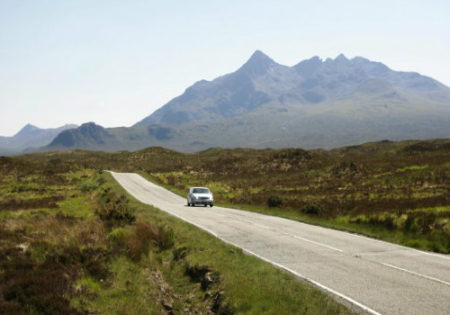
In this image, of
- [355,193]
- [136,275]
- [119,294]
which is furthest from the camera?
[355,193]

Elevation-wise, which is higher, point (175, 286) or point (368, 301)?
point (368, 301)

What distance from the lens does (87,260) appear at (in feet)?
45.6

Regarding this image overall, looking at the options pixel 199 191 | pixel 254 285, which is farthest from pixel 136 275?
pixel 199 191

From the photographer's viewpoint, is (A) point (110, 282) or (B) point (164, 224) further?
(B) point (164, 224)

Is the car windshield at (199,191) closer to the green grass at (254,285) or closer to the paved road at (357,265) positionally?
the paved road at (357,265)

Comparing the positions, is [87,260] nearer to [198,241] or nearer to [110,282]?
[110,282]

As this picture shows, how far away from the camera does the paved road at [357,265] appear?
972 cm

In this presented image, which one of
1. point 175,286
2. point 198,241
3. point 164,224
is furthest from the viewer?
point 164,224

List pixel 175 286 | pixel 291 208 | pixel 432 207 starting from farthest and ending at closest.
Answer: pixel 291 208 → pixel 432 207 → pixel 175 286

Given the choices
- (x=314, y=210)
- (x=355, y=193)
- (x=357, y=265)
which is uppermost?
(x=357, y=265)

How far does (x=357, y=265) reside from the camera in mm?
13398

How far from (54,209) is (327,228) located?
2238 centimetres

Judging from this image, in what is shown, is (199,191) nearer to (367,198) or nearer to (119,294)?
(367,198)

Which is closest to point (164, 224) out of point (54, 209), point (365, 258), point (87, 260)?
point (87, 260)
